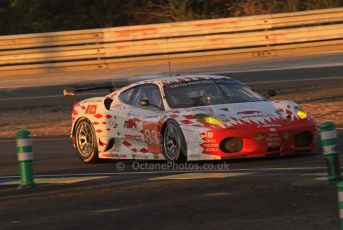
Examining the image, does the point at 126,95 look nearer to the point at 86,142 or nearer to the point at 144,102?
the point at 144,102

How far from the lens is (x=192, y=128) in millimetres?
12266

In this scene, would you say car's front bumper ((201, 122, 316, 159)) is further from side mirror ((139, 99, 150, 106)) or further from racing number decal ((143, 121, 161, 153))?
side mirror ((139, 99, 150, 106))

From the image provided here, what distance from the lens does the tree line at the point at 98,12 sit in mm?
32531

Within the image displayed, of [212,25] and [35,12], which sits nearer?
[212,25]

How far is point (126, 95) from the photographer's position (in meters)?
13.9

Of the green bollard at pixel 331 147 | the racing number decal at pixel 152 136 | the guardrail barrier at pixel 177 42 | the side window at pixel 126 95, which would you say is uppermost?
the guardrail barrier at pixel 177 42

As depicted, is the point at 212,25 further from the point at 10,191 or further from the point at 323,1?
the point at 10,191

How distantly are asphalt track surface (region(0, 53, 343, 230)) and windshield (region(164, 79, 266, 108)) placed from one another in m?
0.94

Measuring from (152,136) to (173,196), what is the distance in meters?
2.90

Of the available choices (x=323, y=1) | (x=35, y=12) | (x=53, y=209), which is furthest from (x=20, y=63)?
(x=53, y=209)

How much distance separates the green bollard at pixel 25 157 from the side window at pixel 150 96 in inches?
93.5

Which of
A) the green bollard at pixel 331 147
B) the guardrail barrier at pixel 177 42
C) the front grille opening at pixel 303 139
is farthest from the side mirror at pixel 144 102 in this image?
the guardrail barrier at pixel 177 42

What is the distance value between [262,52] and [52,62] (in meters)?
6.22

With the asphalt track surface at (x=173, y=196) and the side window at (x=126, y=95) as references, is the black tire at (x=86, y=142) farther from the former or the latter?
the side window at (x=126, y=95)
